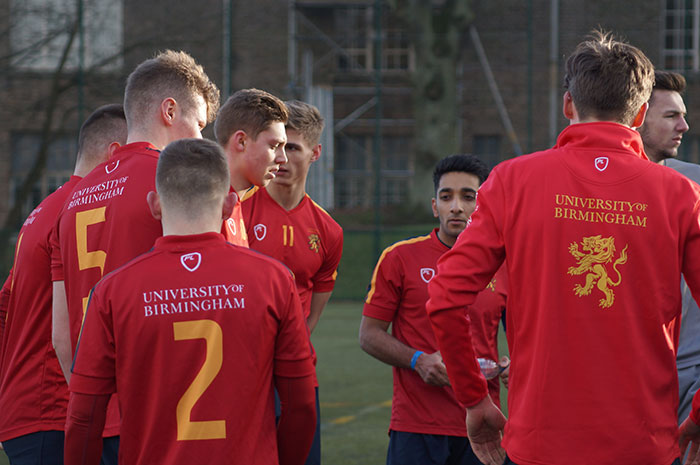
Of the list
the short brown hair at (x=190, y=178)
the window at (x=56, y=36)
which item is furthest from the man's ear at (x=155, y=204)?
the window at (x=56, y=36)

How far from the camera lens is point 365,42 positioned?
24.3m

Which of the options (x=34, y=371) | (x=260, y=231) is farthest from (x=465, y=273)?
(x=260, y=231)

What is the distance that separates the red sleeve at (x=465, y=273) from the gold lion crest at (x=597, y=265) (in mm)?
269

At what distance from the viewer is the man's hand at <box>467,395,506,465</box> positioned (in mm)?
2988

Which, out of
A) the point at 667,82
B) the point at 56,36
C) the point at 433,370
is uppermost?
the point at 56,36

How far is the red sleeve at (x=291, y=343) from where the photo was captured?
9.20ft

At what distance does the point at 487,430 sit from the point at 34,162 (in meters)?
18.3

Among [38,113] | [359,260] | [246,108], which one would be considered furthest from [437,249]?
[38,113]

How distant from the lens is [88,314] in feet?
9.01

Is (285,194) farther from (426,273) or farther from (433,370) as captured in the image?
(433,370)

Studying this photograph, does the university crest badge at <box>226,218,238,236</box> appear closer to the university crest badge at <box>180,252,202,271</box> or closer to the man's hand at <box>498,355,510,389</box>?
the university crest badge at <box>180,252,202,271</box>

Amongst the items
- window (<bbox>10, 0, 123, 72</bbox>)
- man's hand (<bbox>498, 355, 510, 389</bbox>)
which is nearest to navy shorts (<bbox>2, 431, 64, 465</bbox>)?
man's hand (<bbox>498, 355, 510, 389</bbox>)

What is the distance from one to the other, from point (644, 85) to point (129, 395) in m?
1.94

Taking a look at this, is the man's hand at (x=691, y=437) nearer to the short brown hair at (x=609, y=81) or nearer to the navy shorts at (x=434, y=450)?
the short brown hair at (x=609, y=81)
